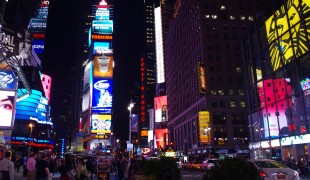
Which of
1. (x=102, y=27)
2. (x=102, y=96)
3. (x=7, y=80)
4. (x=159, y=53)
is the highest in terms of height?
(x=102, y=27)

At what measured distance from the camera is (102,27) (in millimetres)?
129250

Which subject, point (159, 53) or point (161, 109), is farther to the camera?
point (159, 53)

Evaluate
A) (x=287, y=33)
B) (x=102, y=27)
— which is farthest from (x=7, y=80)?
(x=102, y=27)

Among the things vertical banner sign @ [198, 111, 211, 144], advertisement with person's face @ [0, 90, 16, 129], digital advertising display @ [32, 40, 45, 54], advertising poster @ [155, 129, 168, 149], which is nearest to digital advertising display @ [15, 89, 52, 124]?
vertical banner sign @ [198, 111, 211, 144]

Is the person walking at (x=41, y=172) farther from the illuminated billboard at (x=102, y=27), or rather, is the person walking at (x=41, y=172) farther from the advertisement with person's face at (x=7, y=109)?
the illuminated billboard at (x=102, y=27)

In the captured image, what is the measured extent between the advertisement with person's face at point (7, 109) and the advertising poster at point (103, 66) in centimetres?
8704

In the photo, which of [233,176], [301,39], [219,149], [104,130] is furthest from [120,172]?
[104,130]

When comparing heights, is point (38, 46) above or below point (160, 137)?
above

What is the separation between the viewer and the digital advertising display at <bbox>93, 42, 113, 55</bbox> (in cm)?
11638

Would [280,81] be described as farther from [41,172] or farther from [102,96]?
[102,96]

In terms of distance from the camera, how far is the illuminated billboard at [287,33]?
1665 inches

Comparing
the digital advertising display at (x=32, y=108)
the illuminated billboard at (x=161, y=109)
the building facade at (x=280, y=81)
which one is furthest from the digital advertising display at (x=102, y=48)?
the building facade at (x=280, y=81)

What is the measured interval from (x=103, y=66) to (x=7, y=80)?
87915 mm

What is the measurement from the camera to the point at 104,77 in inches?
4385
